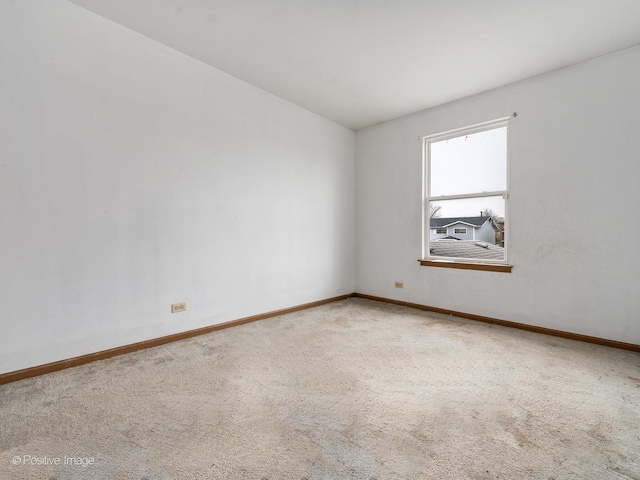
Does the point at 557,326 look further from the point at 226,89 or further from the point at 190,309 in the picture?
the point at 226,89

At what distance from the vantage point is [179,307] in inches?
113

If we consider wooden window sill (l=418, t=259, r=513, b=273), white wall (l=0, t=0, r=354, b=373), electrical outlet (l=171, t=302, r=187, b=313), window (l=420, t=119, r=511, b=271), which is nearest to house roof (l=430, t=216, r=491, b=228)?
window (l=420, t=119, r=511, b=271)

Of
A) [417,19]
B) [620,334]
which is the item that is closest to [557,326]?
[620,334]

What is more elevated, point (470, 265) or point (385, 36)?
point (385, 36)

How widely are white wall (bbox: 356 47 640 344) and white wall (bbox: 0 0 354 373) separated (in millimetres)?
2305

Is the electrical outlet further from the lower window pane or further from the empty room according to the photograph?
the lower window pane

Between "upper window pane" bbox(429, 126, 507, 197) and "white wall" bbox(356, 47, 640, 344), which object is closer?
"white wall" bbox(356, 47, 640, 344)

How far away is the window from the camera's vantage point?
3.47 metres

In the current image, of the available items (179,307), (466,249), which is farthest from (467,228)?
(179,307)

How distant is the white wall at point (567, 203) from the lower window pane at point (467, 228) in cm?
20

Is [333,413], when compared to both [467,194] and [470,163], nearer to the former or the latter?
[467,194]

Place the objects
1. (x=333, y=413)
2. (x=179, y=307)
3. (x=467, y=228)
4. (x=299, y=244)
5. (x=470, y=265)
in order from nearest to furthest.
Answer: (x=333, y=413), (x=179, y=307), (x=470, y=265), (x=467, y=228), (x=299, y=244)

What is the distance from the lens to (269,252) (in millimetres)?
3658

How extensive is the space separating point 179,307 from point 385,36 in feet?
10.1
